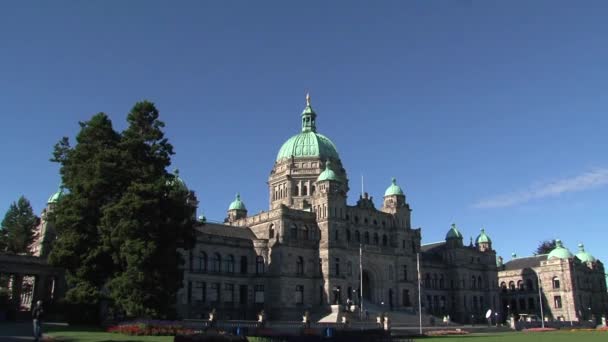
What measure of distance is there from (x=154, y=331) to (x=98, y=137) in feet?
65.7

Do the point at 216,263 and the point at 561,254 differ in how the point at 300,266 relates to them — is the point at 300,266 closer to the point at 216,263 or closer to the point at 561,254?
the point at 216,263

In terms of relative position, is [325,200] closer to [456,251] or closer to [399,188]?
[399,188]

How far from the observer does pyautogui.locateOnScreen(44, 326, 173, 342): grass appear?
36031 mm

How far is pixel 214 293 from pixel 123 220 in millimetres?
32665

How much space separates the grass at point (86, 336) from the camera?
36031 millimetres

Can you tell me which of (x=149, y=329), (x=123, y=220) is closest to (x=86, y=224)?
(x=123, y=220)

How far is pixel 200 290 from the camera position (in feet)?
256

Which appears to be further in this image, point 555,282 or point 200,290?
point 555,282

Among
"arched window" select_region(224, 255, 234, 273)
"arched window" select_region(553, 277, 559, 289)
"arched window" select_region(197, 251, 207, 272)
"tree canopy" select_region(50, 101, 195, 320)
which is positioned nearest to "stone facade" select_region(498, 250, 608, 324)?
"arched window" select_region(553, 277, 559, 289)

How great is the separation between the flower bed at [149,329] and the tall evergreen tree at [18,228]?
155 ft

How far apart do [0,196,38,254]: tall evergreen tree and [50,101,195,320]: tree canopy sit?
36234mm

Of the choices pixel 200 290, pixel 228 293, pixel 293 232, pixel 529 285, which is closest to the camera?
pixel 200 290

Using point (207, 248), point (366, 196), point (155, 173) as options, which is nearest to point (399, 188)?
point (366, 196)

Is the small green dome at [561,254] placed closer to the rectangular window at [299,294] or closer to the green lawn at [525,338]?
the rectangular window at [299,294]
